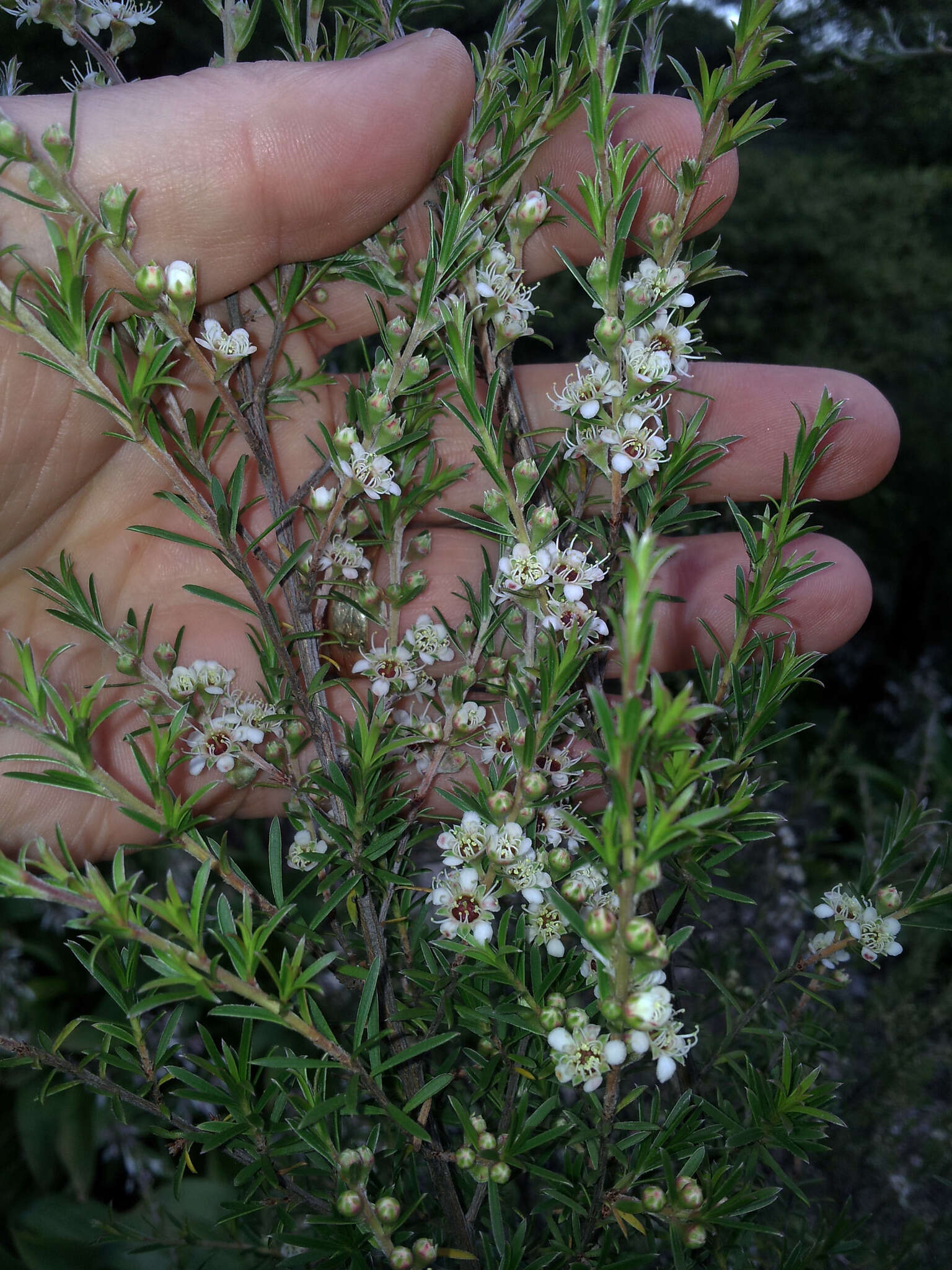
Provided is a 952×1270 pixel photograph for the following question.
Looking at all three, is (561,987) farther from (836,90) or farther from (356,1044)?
(836,90)

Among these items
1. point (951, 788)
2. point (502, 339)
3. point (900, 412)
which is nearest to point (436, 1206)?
point (502, 339)

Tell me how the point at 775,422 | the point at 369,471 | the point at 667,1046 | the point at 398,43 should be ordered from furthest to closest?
the point at 775,422
the point at 398,43
the point at 369,471
the point at 667,1046

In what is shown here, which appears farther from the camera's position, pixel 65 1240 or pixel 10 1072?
pixel 10 1072

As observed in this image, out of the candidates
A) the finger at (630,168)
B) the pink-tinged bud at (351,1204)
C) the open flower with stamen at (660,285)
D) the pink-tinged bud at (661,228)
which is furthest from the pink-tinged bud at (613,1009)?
the finger at (630,168)

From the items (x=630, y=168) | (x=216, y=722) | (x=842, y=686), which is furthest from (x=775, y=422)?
(x=842, y=686)

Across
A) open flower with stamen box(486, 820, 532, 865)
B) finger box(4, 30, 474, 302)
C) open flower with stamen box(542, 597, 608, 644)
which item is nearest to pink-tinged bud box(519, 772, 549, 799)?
open flower with stamen box(486, 820, 532, 865)

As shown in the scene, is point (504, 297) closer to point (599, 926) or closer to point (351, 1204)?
point (599, 926)
